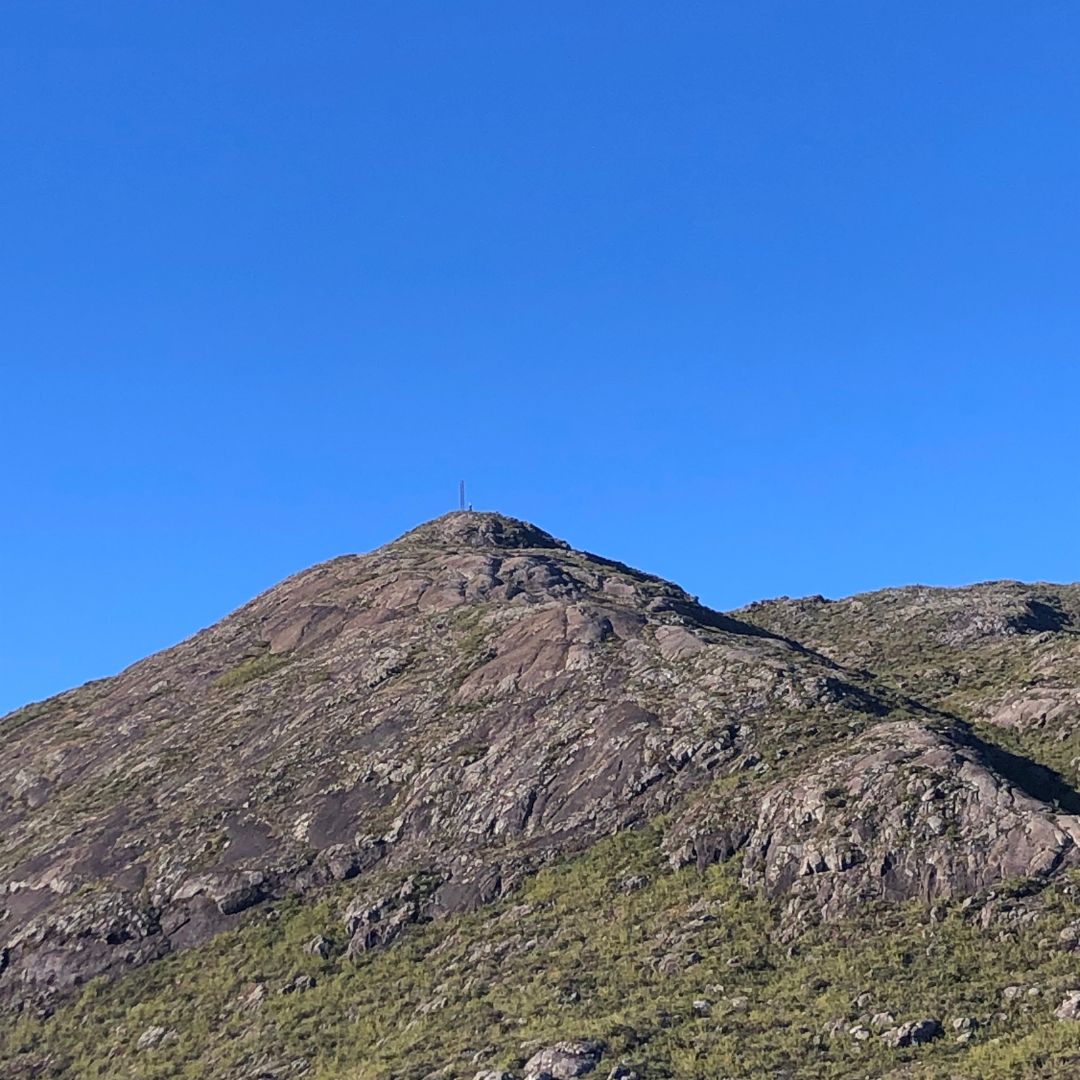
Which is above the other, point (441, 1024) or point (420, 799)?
point (420, 799)

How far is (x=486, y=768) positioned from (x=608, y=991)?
60.4 feet

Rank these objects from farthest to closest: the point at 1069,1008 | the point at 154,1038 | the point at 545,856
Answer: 1. the point at 545,856
2. the point at 154,1038
3. the point at 1069,1008

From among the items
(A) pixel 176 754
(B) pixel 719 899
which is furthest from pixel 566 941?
(A) pixel 176 754

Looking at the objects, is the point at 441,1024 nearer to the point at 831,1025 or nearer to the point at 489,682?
the point at 831,1025

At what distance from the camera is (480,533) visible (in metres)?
99.5

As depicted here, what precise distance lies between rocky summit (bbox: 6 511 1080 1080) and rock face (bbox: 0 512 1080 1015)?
6.9 inches

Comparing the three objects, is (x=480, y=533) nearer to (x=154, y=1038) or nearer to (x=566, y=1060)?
(x=154, y=1038)

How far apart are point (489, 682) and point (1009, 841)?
2995 centimetres

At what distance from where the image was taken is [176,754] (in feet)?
228

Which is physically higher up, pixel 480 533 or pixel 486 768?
pixel 480 533

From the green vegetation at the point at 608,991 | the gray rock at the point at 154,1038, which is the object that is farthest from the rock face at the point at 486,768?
the gray rock at the point at 154,1038

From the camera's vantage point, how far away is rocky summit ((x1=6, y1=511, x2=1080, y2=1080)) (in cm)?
3800

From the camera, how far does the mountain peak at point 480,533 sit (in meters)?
97.9

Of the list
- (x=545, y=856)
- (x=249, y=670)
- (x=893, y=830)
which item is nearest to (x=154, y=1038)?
(x=545, y=856)
